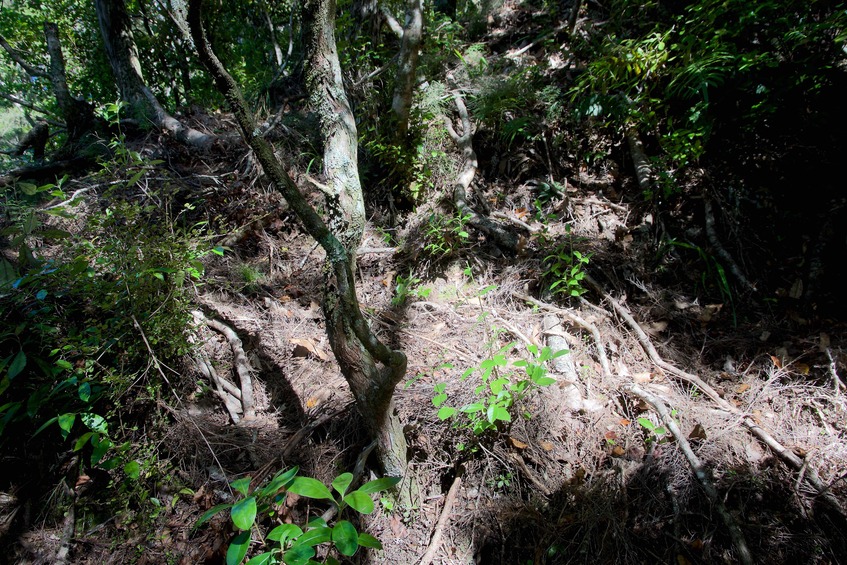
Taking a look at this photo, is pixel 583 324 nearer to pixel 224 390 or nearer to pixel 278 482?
pixel 278 482

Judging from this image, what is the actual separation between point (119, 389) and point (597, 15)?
608 centimetres

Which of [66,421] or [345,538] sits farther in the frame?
[66,421]

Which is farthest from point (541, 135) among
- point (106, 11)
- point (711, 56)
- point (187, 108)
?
point (106, 11)

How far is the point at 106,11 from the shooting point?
4.98m

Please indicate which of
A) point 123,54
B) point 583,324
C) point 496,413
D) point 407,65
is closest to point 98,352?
point 496,413

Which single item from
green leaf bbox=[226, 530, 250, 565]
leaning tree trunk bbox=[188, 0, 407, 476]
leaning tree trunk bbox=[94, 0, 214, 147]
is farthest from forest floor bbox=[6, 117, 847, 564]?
leaning tree trunk bbox=[94, 0, 214, 147]

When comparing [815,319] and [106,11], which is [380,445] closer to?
[815,319]

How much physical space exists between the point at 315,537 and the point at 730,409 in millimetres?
2367

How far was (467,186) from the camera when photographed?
13.2ft

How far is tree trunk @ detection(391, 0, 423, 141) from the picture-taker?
3.46 meters

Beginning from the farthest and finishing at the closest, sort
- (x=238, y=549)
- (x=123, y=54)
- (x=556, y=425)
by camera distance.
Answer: (x=123, y=54)
(x=556, y=425)
(x=238, y=549)

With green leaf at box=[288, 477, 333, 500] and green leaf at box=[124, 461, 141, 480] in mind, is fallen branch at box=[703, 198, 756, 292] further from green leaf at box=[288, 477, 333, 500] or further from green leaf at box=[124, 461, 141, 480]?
green leaf at box=[124, 461, 141, 480]

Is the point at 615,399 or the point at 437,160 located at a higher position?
the point at 437,160

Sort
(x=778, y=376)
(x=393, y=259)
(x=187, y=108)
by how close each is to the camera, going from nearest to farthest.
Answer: (x=778, y=376) < (x=393, y=259) < (x=187, y=108)
